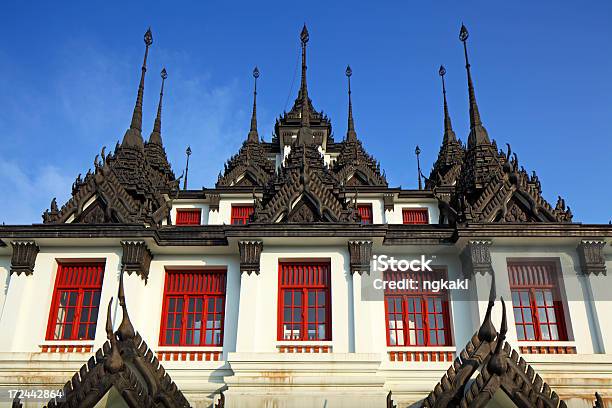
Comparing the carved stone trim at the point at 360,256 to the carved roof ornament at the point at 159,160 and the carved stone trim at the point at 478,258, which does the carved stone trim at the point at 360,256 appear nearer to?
the carved stone trim at the point at 478,258

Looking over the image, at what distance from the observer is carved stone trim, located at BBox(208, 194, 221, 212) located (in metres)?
25.2

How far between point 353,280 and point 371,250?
96 centimetres

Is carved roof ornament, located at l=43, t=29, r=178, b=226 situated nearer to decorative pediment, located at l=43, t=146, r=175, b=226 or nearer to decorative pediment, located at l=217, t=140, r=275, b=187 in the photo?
decorative pediment, located at l=43, t=146, r=175, b=226

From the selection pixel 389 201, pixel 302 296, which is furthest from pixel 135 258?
pixel 389 201

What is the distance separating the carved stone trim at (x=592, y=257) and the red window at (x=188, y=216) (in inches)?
591

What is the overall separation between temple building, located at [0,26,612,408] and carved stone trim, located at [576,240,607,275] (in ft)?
0.11

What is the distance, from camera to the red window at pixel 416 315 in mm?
15539

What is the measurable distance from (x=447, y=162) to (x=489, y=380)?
17302mm

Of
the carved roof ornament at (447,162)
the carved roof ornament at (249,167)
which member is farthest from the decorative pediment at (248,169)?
the carved roof ornament at (447,162)

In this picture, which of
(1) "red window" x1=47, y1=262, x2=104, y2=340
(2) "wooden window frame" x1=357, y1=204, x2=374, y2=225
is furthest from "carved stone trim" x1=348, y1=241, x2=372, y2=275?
(2) "wooden window frame" x1=357, y1=204, x2=374, y2=225

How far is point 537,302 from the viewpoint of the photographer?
1564 cm

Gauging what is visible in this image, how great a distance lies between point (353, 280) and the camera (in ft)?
51.0

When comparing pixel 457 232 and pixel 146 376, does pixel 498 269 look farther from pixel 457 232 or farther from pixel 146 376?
pixel 146 376

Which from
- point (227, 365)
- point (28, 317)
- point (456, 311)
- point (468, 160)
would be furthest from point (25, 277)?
point (468, 160)
